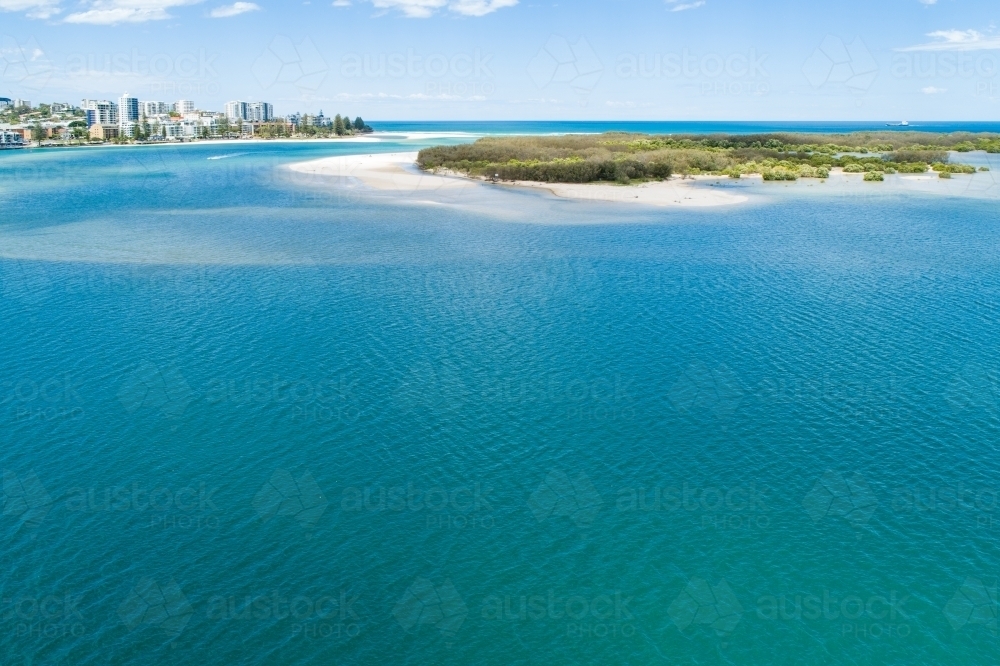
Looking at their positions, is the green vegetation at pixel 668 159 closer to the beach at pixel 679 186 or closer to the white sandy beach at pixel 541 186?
the beach at pixel 679 186

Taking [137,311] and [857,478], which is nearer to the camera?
[857,478]

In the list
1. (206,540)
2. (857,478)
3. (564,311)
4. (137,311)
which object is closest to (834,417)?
(857,478)

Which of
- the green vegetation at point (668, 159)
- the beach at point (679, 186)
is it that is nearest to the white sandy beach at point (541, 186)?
the beach at point (679, 186)

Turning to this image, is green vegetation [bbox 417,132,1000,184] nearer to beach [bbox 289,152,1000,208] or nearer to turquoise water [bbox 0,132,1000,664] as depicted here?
beach [bbox 289,152,1000,208]

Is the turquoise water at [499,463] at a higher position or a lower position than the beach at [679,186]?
lower

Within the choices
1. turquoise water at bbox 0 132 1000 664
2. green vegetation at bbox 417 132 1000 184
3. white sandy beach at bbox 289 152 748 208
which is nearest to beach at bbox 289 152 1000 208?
white sandy beach at bbox 289 152 748 208

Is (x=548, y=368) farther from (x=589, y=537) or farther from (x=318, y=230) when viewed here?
(x=318, y=230)
